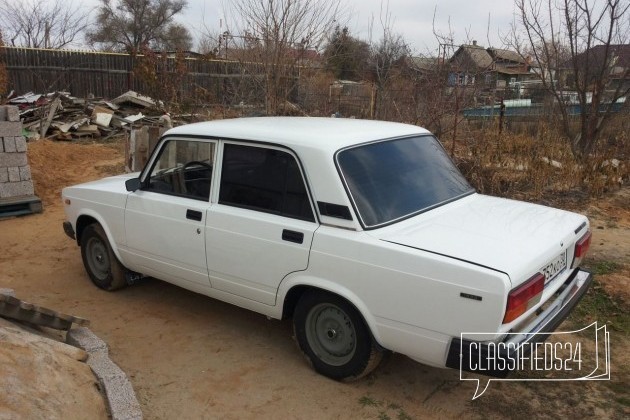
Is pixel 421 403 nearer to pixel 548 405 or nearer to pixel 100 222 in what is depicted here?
pixel 548 405

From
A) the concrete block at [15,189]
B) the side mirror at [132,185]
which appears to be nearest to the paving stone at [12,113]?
the concrete block at [15,189]

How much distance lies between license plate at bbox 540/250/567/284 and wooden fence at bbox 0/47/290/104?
14.4 metres

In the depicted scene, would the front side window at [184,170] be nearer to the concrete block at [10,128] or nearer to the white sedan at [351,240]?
the white sedan at [351,240]

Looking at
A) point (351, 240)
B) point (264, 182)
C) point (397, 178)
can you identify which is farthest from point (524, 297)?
point (264, 182)

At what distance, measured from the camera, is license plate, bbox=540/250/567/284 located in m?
3.15

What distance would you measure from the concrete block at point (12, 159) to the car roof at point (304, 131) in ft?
15.3

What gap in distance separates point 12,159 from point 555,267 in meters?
7.65

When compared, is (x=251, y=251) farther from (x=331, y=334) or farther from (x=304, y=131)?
(x=304, y=131)

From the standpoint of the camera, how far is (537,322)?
3.09 meters

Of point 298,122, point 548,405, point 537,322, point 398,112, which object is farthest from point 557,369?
point 398,112

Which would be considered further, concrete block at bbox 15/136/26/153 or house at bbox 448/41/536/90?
house at bbox 448/41/536/90

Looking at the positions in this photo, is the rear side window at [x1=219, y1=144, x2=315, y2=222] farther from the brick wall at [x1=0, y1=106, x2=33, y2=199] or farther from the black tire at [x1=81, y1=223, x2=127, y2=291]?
the brick wall at [x1=0, y1=106, x2=33, y2=199]

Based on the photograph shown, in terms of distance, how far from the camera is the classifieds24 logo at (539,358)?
2.76m

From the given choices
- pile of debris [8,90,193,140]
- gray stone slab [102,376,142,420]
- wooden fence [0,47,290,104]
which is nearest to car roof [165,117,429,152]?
gray stone slab [102,376,142,420]
